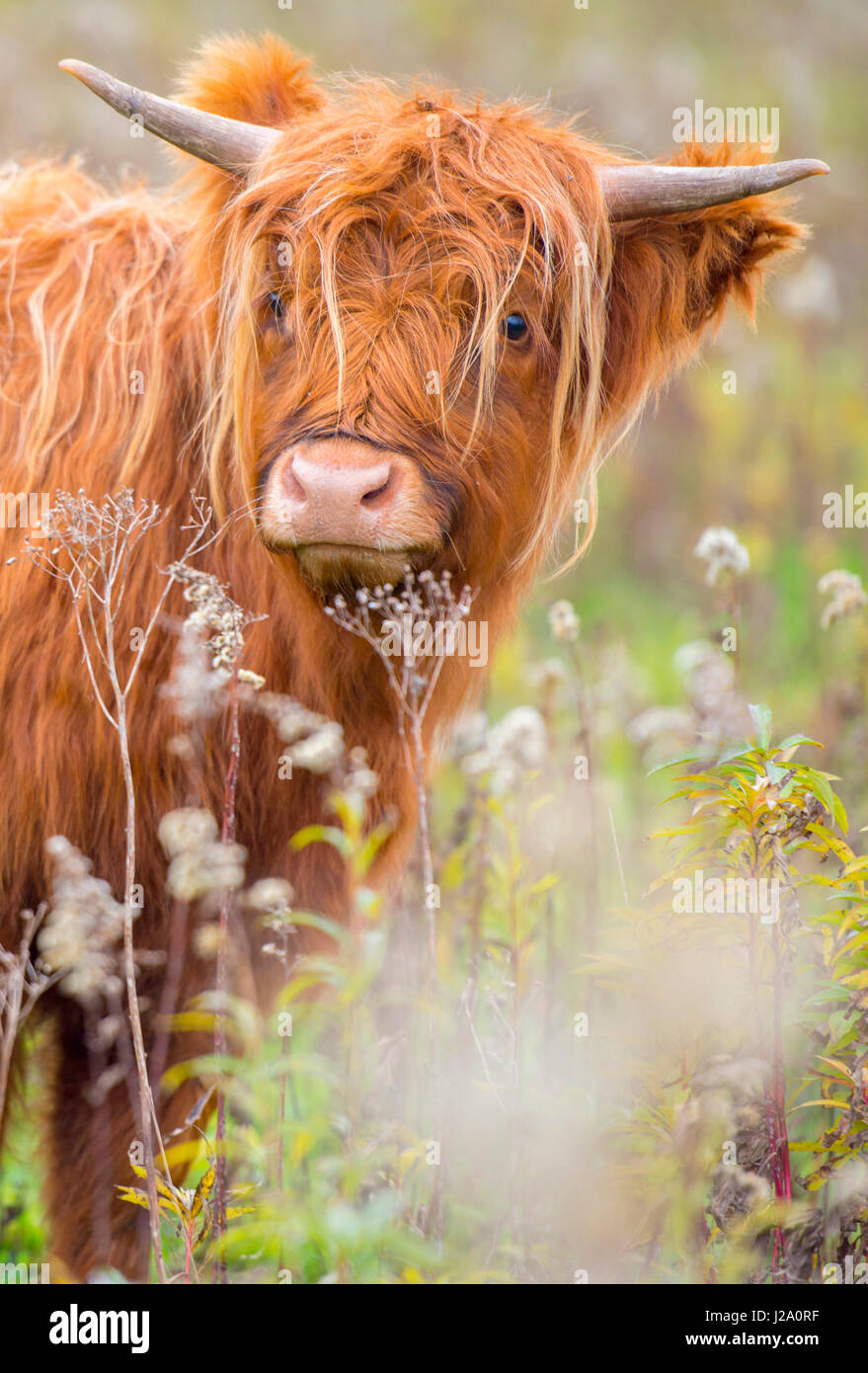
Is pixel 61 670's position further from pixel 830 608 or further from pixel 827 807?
pixel 830 608

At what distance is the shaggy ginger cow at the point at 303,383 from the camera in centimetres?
253

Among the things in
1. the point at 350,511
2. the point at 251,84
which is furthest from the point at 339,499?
the point at 251,84

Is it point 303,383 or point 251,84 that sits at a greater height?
point 251,84

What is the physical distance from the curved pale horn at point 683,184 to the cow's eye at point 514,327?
0.35m

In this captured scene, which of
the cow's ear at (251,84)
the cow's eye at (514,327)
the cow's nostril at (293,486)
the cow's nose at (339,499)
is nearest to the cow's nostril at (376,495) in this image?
the cow's nose at (339,499)

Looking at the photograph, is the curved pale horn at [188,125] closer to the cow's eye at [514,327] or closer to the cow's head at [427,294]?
the cow's head at [427,294]

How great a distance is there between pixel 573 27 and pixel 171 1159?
329 inches

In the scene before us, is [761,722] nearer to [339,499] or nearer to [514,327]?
[339,499]

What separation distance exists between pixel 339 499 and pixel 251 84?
1.22m

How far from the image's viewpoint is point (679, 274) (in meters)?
2.87

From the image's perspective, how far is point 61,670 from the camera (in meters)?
2.79

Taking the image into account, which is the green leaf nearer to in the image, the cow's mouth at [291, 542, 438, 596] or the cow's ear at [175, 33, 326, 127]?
the cow's mouth at [291, 542, 438, 596]

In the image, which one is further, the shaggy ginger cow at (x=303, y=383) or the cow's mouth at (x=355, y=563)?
the shaggy ginger cow at (x=303, y=383)

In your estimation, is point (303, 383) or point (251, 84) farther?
point (251, 84)
